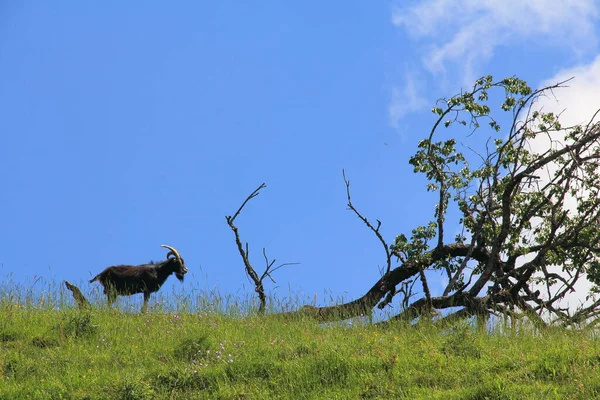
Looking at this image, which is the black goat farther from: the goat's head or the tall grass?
the tall grass

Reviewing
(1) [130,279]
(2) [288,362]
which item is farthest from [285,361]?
(1) [130,279]

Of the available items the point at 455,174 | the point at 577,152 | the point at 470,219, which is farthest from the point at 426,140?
the point at 577,152

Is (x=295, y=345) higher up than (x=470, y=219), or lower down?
lower down

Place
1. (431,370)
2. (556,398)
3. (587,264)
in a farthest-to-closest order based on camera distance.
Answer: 1. (587,264)
2. (431,370)
3. (556,398)

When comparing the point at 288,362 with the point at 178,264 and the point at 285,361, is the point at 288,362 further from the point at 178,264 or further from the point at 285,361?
the point at 178,264

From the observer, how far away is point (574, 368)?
1064 centimetres

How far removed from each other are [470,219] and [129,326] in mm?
8405

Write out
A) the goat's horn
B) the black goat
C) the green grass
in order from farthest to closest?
the goat's horn, the black goat, the green grass

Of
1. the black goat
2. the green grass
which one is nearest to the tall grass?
the green grass

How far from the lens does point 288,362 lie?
1156 centimetres

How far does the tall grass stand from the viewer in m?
10.6

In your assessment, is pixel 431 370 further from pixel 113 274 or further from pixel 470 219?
pixel 113 274

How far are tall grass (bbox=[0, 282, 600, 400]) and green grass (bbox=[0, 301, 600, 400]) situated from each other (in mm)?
21

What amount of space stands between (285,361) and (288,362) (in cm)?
24
